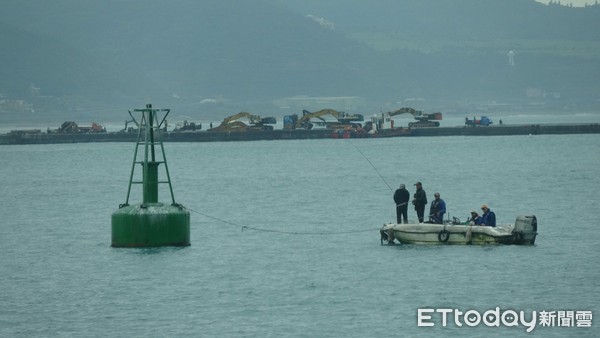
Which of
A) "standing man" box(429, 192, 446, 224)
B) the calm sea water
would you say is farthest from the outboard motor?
"standing man" box(429, 192, 446, 224)

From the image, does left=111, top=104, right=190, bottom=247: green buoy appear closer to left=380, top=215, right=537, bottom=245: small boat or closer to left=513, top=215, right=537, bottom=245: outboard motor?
left=380, top=215, right=537, bottom=245: small boat

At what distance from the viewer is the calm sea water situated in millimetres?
41250

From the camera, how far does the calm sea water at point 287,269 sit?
4125cm

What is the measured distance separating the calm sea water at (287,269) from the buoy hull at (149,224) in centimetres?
58

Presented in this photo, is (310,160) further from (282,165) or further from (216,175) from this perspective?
(216,175)

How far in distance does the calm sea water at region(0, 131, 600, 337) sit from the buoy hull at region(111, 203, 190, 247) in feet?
1.91

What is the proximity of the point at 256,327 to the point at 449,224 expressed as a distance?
50.8 ft

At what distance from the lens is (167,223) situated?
53.7 metres

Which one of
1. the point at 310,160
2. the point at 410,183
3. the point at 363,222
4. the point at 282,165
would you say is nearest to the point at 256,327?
the point at 363,222

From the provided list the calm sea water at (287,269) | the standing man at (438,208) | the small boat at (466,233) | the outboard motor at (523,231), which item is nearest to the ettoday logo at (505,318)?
the calm sea water at (287,269)

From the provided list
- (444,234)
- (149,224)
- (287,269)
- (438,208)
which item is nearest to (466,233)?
(444,234)

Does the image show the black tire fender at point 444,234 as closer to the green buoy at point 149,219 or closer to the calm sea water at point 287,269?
the calm sea water at point 287,269

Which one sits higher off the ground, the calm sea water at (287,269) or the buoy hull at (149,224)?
the buoy hull at (149,224)

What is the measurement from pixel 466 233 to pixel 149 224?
11.3m
